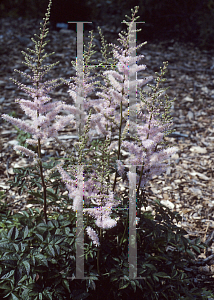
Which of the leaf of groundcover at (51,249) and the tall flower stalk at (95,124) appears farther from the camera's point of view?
the leaf of groundcover at (51,249)

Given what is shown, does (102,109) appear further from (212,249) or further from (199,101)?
(199,101)

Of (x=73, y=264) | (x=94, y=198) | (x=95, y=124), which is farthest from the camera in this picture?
Answer: (x=95, y=124)

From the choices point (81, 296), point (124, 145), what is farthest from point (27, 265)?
point (124, 145)

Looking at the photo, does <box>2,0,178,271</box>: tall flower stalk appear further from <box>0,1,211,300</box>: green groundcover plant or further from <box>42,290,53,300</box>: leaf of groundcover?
<box>42,290,53,300</box>: leaf of groundcover

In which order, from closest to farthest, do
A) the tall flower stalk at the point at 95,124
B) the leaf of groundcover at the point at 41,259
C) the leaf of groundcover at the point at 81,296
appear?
the tall flower stalk at the point at 95,124, the leaf of groundcover at the point at 41,259, the leaf of groundcover at the point at 81,296

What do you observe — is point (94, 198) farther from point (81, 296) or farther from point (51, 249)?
point (81, 296)

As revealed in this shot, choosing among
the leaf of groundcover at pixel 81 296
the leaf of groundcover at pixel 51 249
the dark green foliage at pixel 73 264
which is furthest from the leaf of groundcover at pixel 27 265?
the leaf of groundcover at pixel 81 296

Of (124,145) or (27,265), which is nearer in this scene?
(27,265)

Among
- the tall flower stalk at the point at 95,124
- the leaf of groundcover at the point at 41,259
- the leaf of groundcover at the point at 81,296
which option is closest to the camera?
the tall flower stalk at the point at 95,124

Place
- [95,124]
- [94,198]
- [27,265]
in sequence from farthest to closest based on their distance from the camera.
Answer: [95,124] < [94,198] < [27,265]

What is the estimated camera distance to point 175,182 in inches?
154

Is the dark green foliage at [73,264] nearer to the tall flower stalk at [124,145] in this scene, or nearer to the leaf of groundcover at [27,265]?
the leaf of groundcover at [27,265]

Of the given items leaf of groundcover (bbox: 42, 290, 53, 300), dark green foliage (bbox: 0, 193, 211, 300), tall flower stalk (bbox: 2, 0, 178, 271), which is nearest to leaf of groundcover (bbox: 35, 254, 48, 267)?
dark green foliage (bbox: 0, 193, 211, 300)

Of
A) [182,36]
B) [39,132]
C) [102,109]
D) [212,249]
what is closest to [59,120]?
[39,132]
